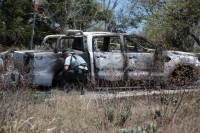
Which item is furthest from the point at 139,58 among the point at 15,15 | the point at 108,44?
the point at 15,15

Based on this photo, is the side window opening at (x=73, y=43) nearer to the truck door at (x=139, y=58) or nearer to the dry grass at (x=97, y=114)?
the truck door at (x=139, y=58)

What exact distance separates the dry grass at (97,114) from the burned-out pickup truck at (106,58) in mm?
2244

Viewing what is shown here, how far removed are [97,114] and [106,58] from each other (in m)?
4.20

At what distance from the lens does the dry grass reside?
203 inches

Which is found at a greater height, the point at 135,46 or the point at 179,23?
the point at 179,23

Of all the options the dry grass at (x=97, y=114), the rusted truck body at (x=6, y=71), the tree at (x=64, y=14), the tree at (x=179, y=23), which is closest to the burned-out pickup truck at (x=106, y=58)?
the rusted truck body at (x=6, y=71)

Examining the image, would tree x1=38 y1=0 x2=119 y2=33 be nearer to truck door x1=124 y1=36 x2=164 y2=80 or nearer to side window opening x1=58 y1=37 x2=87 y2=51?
side window opening x1=58 y1=37 x2=87 y2=51

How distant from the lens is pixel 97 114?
6.25 meters

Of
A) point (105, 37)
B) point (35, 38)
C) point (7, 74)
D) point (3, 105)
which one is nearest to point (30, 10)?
point (35, 38)

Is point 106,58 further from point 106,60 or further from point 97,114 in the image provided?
point 97,114

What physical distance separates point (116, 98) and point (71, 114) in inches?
37.5

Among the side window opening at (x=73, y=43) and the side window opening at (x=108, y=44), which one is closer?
the side window opening at (x=73, y=43)

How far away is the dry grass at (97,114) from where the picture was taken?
5.15 m

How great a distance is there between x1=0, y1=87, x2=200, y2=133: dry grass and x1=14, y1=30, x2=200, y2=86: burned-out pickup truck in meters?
2.24
